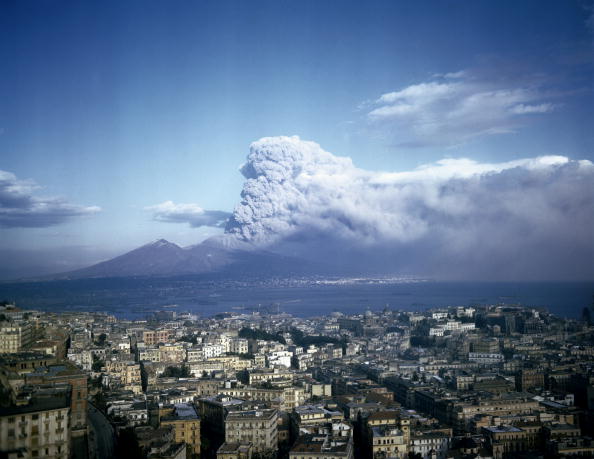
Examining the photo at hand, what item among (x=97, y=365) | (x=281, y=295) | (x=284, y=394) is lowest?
(x=284, y=394)

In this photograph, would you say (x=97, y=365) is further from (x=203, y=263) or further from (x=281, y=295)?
(x=203, y=263)

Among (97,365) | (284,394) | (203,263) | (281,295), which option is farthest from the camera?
(203,263)

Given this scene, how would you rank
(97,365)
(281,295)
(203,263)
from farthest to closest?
(203,263) → (281,295) → (97,365)

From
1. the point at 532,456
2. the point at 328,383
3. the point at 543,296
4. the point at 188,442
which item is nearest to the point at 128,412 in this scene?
the point at 188,442

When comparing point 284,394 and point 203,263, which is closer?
point 284,394

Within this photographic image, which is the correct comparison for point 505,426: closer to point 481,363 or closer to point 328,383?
point 328,383

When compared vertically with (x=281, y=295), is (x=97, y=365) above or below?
below

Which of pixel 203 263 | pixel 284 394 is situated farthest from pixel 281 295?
pixel 284 394
